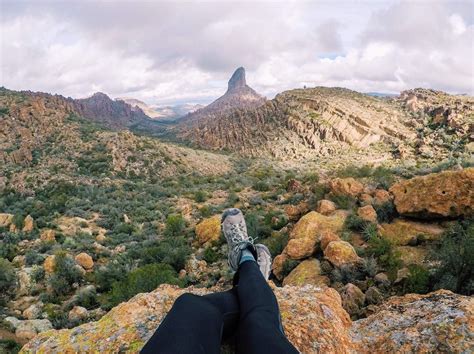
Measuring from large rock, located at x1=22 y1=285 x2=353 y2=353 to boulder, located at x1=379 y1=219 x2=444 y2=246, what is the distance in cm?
395

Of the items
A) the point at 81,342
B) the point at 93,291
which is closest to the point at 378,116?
the point at 93,291

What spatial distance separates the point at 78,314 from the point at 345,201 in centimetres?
781

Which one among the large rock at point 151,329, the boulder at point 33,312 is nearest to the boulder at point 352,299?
the large rock at point 151,329

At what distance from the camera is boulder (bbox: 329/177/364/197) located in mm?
10156

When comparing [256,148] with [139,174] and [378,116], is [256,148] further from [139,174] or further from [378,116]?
[139,174]

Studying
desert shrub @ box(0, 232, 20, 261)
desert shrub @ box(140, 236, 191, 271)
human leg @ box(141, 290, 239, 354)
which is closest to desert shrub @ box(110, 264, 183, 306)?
desert shrub @ box(140, 236, 191, 271)

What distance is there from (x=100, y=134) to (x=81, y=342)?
137ft

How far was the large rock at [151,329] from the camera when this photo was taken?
2840 mm

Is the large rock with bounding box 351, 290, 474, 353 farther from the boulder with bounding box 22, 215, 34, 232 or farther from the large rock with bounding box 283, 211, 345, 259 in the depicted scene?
the boulder with bounding box 22, 215, 34, 232

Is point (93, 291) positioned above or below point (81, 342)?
below

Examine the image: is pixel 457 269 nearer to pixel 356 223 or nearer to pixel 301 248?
pixel 301 248

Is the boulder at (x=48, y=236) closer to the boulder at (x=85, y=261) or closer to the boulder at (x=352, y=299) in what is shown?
the boulder at (x=85, y=261)

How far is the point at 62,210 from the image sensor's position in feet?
64.0

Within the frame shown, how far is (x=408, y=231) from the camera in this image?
7.22 m
